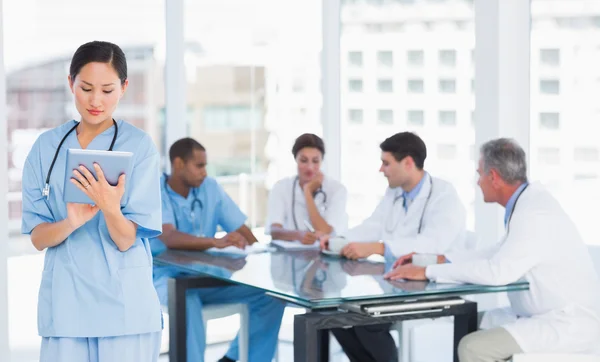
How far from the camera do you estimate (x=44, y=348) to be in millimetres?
2229

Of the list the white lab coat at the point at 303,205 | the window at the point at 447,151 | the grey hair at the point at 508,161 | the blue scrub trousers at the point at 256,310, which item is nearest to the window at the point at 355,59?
the window at the point at 447,151

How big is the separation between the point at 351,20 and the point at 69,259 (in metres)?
3.96

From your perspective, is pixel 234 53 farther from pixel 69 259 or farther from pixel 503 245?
pixel 69 259

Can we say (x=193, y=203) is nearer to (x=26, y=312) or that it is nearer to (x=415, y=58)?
(x=26, y=312)

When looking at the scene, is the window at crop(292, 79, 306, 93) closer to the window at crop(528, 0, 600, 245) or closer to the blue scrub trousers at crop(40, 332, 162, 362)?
the window at crop(528, 0, 600, 245)

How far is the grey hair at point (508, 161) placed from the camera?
132 inches

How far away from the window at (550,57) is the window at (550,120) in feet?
0.83

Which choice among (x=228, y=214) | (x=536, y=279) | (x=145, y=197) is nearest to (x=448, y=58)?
(x=228, y=214)

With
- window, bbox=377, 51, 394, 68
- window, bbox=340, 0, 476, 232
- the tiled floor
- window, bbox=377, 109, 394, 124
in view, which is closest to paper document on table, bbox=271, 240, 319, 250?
the tiled floor

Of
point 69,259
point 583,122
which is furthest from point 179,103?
point 69,259

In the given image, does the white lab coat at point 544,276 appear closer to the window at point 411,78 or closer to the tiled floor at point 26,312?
the tiled floor at point 26,312

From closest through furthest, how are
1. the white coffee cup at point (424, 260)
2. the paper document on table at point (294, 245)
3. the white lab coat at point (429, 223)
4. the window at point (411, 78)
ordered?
the white coffee cup at point (424, 260) < the white lab coat at point (429, 223) < the paper document on table at point (294, 245) < the window at point (411, 78)

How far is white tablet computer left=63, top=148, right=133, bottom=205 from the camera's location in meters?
2.07

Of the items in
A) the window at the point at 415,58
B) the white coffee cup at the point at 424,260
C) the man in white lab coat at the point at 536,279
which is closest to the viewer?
the man in white lab coat at the point at 536,279
